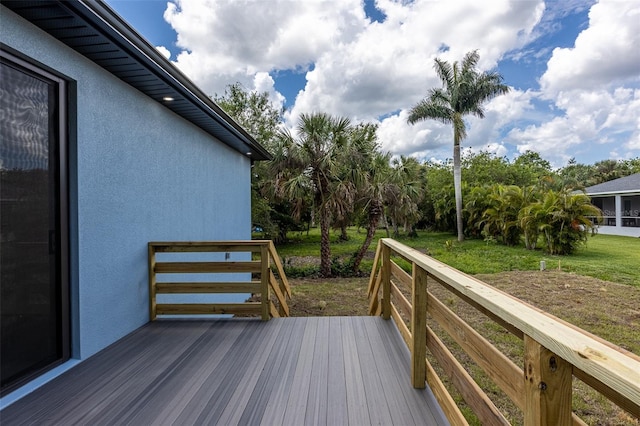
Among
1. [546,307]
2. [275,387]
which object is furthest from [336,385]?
[546,307]

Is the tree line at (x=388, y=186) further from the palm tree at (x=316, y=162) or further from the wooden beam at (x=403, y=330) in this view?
the wooden beam at (x=403, y=330)

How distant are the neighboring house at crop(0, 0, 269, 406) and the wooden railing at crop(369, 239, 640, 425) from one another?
9.04 ft

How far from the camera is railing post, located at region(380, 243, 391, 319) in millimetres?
3682

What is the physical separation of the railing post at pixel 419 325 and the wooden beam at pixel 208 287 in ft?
6.71

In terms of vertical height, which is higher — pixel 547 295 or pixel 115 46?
pixel 115 46

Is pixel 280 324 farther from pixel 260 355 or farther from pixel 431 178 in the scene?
pixel 431 178

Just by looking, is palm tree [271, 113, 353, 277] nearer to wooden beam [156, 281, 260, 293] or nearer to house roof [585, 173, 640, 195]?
wooden beam [156, 281, 260, 293]

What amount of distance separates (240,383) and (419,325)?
138 cm

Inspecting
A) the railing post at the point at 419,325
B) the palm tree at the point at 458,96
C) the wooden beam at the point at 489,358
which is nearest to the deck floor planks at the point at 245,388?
the railing post at the point at 419,325

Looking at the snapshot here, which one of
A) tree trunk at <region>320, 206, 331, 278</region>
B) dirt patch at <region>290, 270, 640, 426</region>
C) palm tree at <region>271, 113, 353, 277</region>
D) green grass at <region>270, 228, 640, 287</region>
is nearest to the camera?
dirt patch at <region>290, 270, 640, 426</region>

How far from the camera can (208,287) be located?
370 cm

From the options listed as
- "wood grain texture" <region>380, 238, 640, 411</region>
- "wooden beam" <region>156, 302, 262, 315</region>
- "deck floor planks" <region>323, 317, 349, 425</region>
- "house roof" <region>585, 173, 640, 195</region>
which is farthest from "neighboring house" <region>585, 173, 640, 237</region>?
"wood grain texture" <region>380, 238, 640, 411</region>

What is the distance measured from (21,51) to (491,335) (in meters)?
6.11

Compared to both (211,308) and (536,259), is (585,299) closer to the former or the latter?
(536,259)
